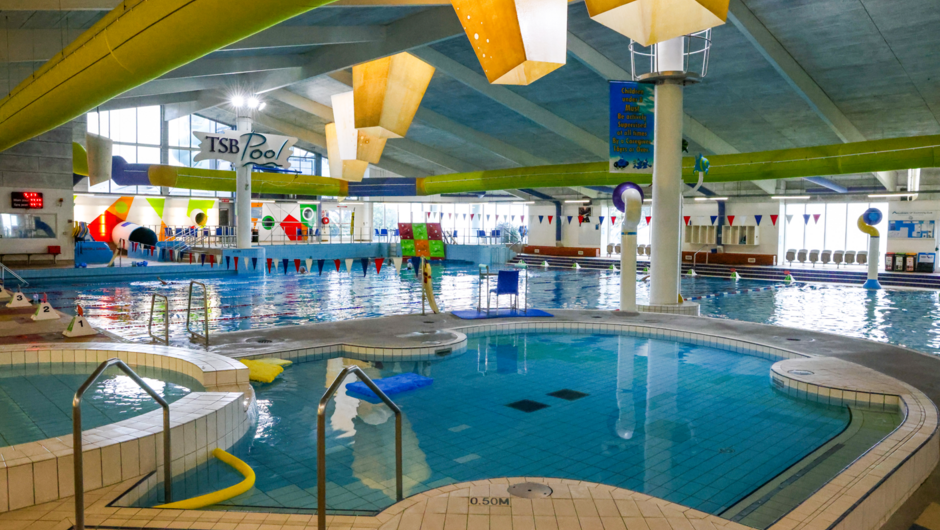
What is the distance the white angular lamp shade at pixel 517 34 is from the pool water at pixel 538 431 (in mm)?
3035

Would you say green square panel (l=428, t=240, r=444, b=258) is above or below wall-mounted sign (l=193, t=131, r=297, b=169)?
below

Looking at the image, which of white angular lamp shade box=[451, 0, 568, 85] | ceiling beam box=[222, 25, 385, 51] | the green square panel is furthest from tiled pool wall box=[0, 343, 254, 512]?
the green square panel

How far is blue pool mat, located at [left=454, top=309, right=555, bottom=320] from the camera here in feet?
32.2

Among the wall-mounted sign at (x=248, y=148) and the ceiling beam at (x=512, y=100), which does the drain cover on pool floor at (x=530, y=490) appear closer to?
the ceiling beam at (x=512, y=100)

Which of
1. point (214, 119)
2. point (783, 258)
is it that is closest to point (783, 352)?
point (783, 258)

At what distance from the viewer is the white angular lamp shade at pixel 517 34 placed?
564 cm

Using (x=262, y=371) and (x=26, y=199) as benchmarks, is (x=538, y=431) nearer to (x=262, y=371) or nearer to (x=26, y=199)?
(x=262, y=371)

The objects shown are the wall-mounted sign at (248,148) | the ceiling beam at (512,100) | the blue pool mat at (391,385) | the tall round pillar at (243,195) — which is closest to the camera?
the blue pool mat at (391,385)

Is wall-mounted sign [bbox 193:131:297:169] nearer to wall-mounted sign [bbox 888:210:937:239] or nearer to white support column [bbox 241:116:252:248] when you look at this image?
white support column [bbox 241:116:252:248]

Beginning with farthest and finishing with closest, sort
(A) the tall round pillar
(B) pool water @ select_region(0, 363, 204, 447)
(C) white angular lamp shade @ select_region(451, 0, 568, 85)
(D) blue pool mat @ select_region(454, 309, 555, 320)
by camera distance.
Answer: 1. (A) the tall round pillar
2. (D) blue pool mat @ select_region(454, 309, 555, 320)
3. (C) white angular lamp shade @ select_region(451, 0, 568, 85)
4. (B) pool water @ select_region(0, 363, 204, 447)

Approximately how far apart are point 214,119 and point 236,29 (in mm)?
28724

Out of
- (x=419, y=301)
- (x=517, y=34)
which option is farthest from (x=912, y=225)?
(x=517, y=34)

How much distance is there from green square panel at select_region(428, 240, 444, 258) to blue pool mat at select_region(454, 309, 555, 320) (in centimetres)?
1817

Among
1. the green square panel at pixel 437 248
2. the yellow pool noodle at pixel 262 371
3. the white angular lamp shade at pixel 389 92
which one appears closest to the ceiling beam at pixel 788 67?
the white angular lamp shade at pixel 389 92
